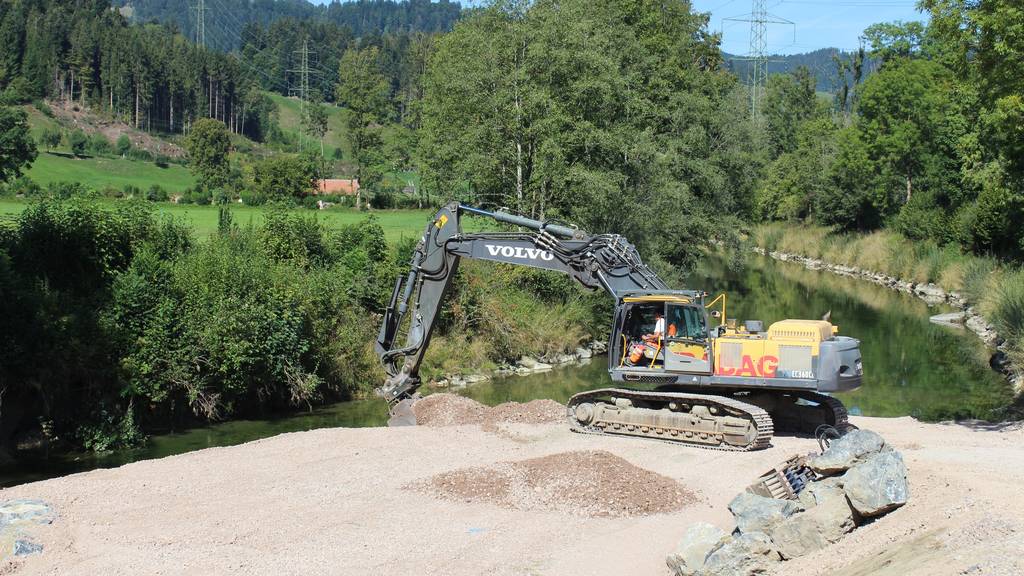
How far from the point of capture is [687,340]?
19.2 meters

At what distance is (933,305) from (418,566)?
132ft

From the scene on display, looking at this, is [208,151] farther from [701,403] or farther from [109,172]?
[701,403]

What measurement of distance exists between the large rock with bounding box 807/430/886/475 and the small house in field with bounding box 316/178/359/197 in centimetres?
6790

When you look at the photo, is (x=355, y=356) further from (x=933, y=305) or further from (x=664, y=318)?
(x=933, y=305)

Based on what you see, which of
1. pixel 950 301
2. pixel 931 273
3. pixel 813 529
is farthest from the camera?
pixel 931 273

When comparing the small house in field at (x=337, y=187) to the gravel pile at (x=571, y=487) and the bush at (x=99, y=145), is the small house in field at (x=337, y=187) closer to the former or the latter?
the bush at (x=99, y=145)

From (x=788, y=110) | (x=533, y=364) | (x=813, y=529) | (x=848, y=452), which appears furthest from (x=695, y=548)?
(x=788, y=110)

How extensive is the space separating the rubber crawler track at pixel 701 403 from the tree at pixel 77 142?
271ft

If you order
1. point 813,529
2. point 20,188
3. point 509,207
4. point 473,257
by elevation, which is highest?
point 20,188

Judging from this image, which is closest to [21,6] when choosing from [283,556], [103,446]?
[103,446]

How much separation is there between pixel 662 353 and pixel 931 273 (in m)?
37.1

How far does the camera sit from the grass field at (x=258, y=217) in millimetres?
40812

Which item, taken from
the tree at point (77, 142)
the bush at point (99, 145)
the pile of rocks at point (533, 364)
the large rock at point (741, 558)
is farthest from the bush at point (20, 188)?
the large rock at point (741, 558)

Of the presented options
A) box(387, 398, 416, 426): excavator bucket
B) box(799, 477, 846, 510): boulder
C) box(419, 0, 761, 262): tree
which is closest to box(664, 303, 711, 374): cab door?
box(799, 477, 846, 510): boulder
